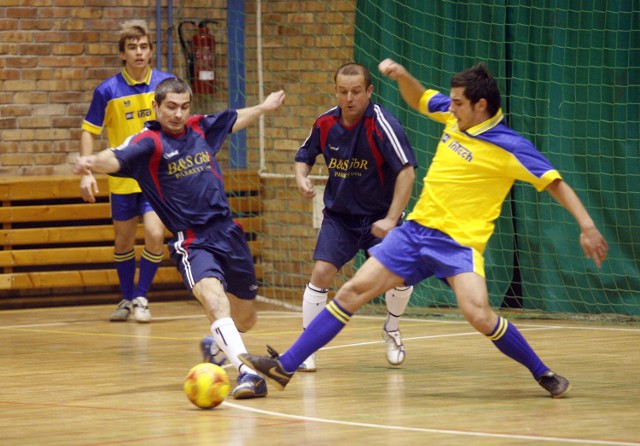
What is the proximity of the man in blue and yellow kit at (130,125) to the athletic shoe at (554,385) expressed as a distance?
13.4 feet

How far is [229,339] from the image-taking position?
201 inches

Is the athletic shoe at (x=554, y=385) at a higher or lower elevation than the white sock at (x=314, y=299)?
lower

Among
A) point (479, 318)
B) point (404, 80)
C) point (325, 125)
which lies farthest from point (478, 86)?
point (325, 125)

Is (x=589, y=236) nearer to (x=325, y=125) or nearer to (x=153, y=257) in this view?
(x=325, y=125)

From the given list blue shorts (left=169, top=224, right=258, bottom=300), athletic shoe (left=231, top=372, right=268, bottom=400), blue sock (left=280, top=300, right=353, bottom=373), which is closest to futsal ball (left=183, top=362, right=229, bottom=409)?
athletic shoe (left=231, top=372, right=268, bottom=400)

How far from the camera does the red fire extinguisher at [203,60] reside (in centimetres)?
1000

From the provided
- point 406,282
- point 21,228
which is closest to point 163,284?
point 21,228

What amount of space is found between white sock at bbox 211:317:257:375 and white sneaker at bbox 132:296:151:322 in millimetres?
3421

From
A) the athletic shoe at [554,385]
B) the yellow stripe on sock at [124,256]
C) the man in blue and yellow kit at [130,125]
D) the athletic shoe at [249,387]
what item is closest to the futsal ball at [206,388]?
the athletic shoe at [249,387]

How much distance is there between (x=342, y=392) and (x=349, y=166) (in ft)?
4.27

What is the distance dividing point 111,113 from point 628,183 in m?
3.75

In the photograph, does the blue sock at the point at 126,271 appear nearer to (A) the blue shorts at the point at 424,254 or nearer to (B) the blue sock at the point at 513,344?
(A) the blue shorts at the point at 424,254

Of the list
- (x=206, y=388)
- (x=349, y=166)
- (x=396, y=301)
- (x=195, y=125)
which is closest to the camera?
(x=206, y=388)

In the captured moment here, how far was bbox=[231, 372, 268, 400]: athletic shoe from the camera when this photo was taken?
4.92 meters
